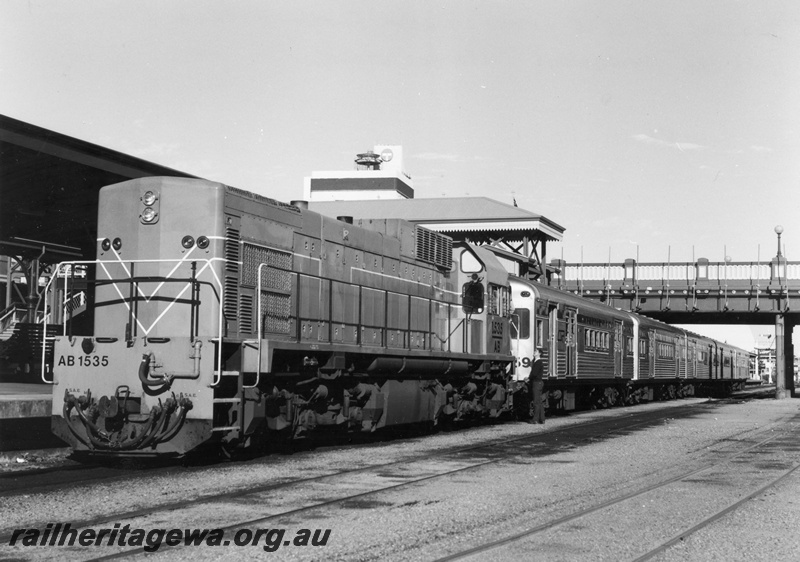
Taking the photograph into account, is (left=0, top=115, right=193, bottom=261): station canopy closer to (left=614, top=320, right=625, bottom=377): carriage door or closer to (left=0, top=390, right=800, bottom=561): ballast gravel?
(left=0, top=390, right=800, bottom=561): ballast gravel

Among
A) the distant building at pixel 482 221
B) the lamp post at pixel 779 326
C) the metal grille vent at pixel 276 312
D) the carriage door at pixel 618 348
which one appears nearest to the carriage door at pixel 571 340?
the distant building at pixel 482 221

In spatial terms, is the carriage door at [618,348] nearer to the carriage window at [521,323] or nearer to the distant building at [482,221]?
the distant building at [482,221]

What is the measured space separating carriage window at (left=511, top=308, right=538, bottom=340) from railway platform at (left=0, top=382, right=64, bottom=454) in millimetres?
9738

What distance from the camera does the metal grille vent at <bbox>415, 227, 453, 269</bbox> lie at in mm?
15430

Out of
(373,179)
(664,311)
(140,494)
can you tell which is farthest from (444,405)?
(373,179)

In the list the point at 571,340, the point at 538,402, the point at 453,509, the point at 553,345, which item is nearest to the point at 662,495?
the point at 453,509

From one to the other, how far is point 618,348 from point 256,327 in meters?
18.3

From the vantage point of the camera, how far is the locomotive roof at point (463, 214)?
116ft

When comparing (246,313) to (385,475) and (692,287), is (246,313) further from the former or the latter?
(692,287)

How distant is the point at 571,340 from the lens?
22406mm

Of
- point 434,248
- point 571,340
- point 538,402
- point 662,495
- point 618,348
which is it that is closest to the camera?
point 662,495

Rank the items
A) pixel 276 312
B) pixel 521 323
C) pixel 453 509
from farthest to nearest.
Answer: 1. pixel 521 323
2. pixel 276 312
3. pixel 453 509

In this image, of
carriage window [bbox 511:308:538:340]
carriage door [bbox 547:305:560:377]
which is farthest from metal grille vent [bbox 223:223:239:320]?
carriage door [bbox 547:305:560:377]

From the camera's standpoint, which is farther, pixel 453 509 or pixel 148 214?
pixel 148 214
